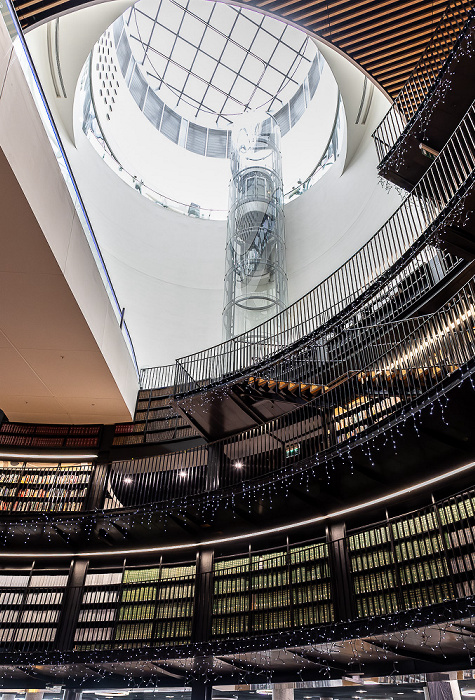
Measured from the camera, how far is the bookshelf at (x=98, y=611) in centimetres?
845

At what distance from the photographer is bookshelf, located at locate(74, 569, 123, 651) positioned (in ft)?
27.7

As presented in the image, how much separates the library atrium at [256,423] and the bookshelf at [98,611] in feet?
0.13

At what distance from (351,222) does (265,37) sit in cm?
800

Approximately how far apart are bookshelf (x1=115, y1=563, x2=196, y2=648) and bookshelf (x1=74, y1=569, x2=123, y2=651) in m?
0.15

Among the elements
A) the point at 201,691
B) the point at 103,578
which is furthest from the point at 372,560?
the point at 103,578

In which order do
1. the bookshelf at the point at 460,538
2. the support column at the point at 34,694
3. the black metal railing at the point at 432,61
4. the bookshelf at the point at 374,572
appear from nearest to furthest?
the bookshelf at the point at 460,538, the bookshelf at the point at 374,572, the black metal railing at the point at 432,61, the support column at the point at 34,694

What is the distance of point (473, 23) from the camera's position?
596 centimetres

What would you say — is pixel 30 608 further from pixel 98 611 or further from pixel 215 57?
pixel 215 57

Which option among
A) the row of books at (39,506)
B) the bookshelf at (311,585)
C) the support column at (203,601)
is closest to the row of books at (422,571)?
the bookshelf at (311,585)

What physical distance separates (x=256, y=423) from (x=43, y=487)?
442 centimetres

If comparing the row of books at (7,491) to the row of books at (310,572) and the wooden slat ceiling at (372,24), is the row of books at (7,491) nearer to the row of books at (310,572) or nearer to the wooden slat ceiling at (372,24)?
the row of books at (310,572)

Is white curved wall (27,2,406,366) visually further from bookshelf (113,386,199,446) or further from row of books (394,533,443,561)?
row of books (394,533,443,561)

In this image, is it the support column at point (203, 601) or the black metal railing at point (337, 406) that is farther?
the support column at point (203, 601)

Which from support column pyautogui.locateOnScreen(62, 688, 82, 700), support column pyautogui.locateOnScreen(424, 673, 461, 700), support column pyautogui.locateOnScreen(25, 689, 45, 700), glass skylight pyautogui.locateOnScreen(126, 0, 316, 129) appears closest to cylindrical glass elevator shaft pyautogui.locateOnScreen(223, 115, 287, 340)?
glass skylight pyautogui.locateOnScreen(126, 0, 316, 129)
